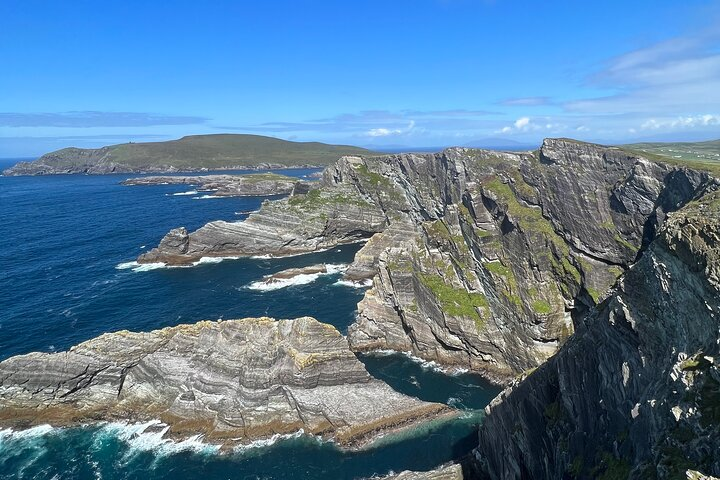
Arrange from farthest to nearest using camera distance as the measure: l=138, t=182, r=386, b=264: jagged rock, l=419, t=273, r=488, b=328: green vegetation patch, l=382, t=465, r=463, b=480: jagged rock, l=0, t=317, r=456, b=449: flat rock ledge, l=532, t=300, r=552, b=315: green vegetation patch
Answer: l=138, t=182, r=386, b=264: jagged rock
l=419, t=273, r=488, b=328: green vegetation patch
l=532, t=300, r=552, b=315: green vegetation patch
l=0, t=317, r=456, b=449: flat rock ledge
l=382, t=465, r=463, b=480: jagged rock

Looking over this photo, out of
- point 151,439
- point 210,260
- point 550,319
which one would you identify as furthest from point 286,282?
point 550,319

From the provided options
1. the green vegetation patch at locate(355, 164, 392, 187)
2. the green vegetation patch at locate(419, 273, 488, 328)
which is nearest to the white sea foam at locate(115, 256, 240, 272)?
the green vegetation patch at locate(355, 164, 392, 187)

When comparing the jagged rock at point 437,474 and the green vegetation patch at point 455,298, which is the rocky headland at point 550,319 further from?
the jagged rock at point 437,474

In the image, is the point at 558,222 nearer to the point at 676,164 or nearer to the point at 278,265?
the point at 676,164

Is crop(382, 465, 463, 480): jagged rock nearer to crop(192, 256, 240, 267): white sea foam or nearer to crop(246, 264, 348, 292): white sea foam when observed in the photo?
crop(246, 264, 348, 292): white sea foam

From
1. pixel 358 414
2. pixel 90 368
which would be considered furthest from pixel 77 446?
pixel 358 414

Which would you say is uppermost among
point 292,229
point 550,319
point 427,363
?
point 292,229

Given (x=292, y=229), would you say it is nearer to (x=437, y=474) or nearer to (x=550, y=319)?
(x=550, y=319)
